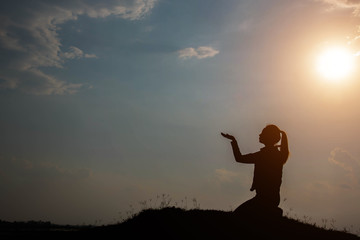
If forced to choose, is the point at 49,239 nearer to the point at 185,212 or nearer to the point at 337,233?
the point at 185,212

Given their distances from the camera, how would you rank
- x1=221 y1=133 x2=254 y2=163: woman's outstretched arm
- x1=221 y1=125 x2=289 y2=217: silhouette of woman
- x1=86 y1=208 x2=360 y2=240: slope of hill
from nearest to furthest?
x1=221 y1=133 x2=254 y2=163: woman's outstretched arm
x1=221 y1=125 x2=289 y2=217: silhouette of woman
x1=86 y1=208 x2=360 y2=240: slope of hill

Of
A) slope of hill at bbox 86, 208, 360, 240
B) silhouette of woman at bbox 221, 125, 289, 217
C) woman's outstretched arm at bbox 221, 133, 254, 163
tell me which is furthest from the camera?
slope of hill at bbox 86, 208, 360, 240

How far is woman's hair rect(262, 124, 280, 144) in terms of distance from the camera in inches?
377

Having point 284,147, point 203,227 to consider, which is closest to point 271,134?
point 284,147

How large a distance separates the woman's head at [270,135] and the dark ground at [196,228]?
2148 millimetres

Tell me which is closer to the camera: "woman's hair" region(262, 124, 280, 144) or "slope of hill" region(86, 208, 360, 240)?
"woman's hair" region(262, 124, 280, 144)

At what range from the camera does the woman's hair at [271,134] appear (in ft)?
31.4

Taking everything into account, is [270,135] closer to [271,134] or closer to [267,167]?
[271,134]

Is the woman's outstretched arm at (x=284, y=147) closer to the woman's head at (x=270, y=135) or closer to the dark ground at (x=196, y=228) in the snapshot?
the woman's head at (x=270, y=135)

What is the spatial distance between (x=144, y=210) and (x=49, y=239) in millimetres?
3569

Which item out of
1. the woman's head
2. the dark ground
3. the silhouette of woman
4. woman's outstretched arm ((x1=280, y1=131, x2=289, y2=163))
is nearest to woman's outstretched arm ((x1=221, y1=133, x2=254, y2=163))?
the silhouette of woman

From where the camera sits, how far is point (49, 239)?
12.9 meters

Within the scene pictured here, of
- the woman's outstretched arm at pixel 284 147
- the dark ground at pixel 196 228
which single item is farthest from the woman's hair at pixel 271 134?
the dark ground at pixel 196 228

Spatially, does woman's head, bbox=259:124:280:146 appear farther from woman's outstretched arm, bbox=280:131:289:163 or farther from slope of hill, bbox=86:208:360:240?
slope of hill, bbox=86:208:360:240
